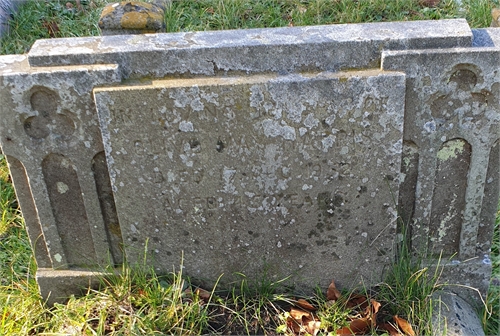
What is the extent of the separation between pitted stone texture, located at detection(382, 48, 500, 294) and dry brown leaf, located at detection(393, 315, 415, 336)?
1.21ft

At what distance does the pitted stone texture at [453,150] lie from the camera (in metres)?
2.31

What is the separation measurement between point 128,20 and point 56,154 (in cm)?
119

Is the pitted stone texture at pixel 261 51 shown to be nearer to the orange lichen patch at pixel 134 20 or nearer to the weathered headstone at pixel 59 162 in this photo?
the weathered headstone at pixel 59 162

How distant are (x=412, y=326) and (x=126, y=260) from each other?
4.62 feet

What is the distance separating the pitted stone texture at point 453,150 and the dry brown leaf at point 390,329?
0.41m

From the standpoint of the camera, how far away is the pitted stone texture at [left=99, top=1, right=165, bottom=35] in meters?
3.32

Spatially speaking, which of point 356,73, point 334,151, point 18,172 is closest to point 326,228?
point 334,151

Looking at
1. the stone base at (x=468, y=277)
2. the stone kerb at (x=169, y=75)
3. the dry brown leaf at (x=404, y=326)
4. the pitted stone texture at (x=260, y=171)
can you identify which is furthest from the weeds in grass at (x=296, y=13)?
the dry brown leaf at (x=404, y=326)

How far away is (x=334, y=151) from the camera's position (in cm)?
246

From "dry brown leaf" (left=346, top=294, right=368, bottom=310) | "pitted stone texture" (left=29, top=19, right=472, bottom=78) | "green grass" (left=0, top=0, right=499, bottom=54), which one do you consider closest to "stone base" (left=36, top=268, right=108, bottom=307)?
"pitted stone texture" (left=29, top=19, right=472, bottom=78)

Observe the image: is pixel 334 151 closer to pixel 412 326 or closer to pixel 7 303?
pixel 412 326

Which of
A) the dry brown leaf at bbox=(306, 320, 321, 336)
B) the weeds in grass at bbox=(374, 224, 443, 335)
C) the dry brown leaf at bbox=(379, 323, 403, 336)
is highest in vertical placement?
the weeds in grass at bbox=(374, 224, 443, 335)

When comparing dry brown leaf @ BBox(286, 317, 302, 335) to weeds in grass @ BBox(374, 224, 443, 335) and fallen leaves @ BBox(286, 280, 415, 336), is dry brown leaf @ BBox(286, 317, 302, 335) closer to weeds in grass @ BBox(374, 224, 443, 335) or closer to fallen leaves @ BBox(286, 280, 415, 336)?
fallen leaves @ BBox(286, 280, 415, 336)

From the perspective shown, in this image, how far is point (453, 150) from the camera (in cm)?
250
